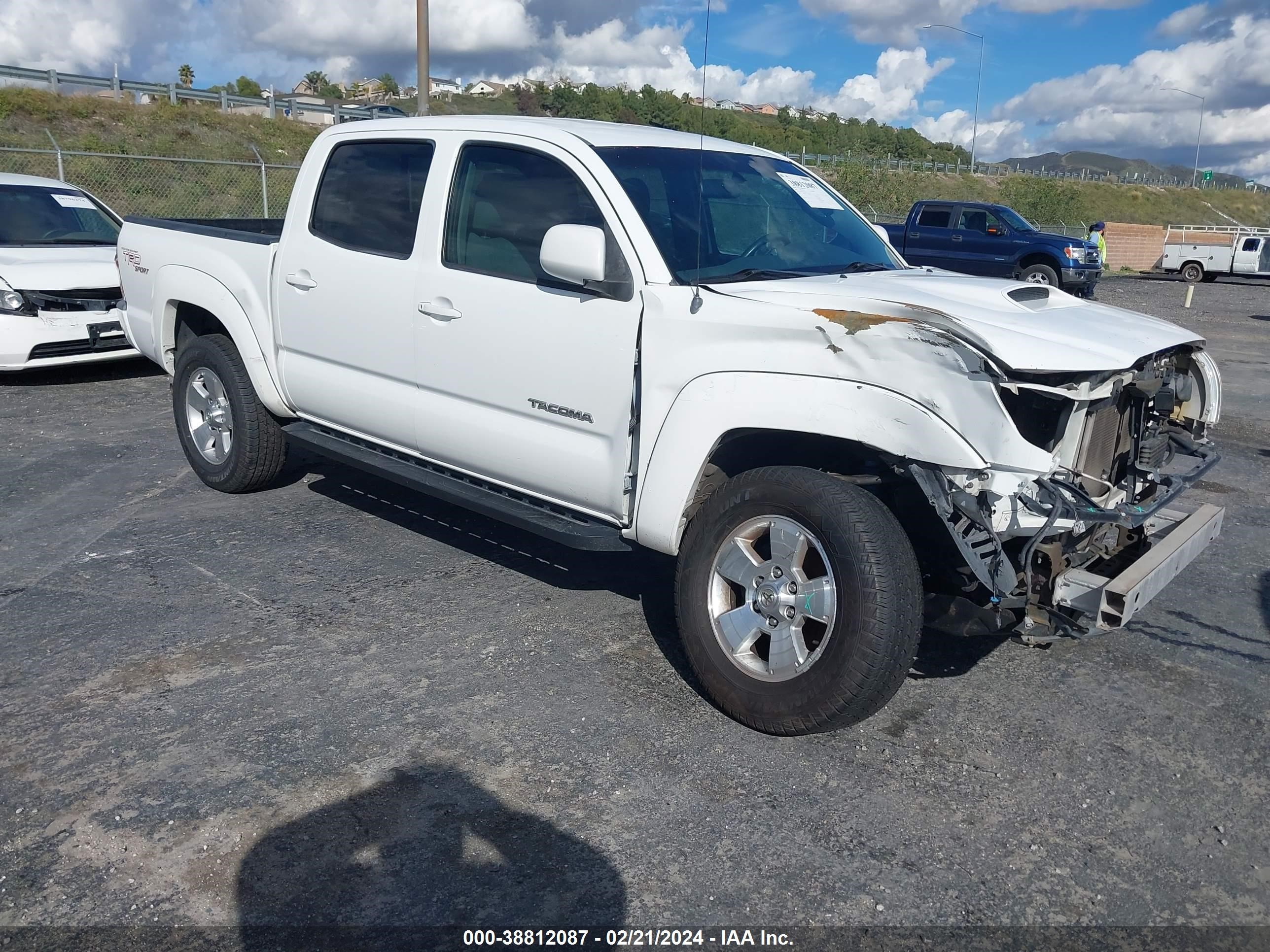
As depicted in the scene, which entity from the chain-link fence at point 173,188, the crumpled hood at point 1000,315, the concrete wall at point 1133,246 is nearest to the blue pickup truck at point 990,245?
the chain-link fence at point 173,188

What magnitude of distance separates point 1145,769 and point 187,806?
3029mm

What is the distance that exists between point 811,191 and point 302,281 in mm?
2481

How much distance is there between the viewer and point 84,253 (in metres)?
9.58

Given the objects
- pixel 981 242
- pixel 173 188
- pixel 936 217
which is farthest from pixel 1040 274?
pixel 173 188

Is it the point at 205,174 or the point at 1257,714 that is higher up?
the point at 205,174

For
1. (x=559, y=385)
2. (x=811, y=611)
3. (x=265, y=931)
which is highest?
(x=559, y=385)

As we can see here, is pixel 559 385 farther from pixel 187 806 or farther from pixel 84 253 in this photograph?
pixel 84 253

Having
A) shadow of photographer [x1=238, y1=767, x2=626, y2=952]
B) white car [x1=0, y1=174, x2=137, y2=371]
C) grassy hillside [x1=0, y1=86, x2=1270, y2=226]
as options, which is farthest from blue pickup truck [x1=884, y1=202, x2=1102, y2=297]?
shadow of photographer [x1=238, y1=767, x2=626, y2=952]

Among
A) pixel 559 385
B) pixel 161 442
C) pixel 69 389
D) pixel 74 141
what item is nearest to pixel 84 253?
pixel 69 389

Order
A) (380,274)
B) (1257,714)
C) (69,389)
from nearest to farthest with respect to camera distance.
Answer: (1257,714) < (380,274) < (69,389)

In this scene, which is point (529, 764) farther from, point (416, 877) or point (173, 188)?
point (173, 188)

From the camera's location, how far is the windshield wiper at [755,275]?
13.1 ft

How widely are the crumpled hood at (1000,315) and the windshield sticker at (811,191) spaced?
26.4 inches

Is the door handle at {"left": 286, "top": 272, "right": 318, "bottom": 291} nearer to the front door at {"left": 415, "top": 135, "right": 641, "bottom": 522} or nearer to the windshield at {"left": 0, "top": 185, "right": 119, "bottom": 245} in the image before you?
the front door at {"left": 415, "top": 135, "right": 641, "bottom": 522}
